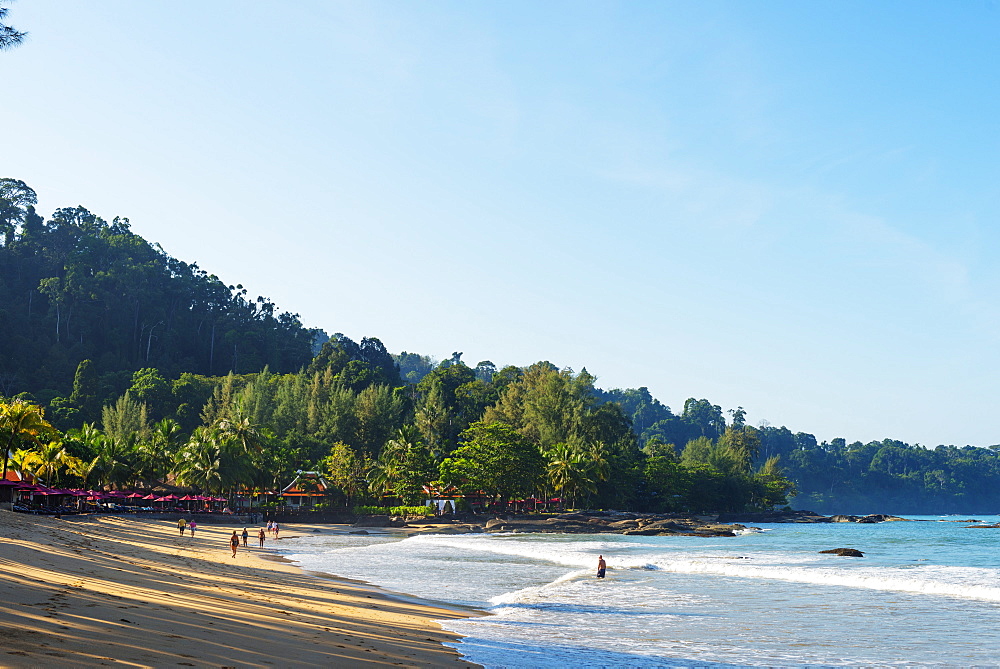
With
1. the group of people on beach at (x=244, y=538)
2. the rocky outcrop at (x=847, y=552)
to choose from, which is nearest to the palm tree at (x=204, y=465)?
the group of people on beach at (x=244, y=538)

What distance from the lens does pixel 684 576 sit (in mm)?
34781

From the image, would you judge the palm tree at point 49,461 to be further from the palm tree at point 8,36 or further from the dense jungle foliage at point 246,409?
the palm tree at point 8,36

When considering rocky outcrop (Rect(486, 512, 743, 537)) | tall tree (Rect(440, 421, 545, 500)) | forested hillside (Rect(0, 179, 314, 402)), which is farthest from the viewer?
forested hillside (Rect(0, 179, 314, 402))

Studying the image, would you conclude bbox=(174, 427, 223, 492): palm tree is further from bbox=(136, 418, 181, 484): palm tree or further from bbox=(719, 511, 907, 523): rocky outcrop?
bbox=(719, 511, 907, 523): rocky outcrop

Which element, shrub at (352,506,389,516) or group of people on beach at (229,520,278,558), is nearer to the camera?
group of people on beach at (229,520,278,558)

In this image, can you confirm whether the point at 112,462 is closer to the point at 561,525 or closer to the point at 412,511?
→ the point at 412,511

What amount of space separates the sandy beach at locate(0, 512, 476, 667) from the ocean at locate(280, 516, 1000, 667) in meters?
1.97

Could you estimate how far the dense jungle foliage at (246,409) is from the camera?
85062mm

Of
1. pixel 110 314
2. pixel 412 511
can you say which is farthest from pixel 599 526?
pixel 110 314

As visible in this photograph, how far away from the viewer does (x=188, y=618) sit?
14.1m

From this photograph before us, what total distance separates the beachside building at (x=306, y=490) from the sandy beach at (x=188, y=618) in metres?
68.9

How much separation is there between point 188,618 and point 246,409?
10633cm

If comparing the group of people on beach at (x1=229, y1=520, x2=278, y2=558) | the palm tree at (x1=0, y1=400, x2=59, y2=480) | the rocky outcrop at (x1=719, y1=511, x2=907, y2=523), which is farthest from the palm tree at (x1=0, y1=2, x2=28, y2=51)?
the rocky outcrop at (x1=719, y1=511, x2=907, y2=523)

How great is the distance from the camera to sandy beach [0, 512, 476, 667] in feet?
34.8
